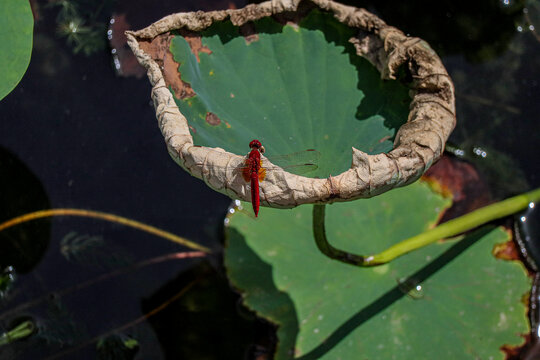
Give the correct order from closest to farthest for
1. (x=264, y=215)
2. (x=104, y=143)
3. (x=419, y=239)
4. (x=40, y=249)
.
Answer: (x=419, y=239)
(x=264, y=215)
(x=40, y=249)
(x=104, y=143)

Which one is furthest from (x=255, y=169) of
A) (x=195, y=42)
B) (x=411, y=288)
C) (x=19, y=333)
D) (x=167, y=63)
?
(x=19, y=333)

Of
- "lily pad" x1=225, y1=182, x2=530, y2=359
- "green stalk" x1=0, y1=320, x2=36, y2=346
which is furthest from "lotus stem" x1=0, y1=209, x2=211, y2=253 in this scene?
"green stalk" x1=0, y1=320, x2=36, y2=346

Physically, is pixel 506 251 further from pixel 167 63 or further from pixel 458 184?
pixel 167 63

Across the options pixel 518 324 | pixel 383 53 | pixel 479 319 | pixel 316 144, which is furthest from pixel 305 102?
pixel 518 324

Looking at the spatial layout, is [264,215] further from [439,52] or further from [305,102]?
[439,52]

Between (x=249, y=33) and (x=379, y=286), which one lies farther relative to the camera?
(x=379, y=286)

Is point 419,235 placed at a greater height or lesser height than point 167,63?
lesser
